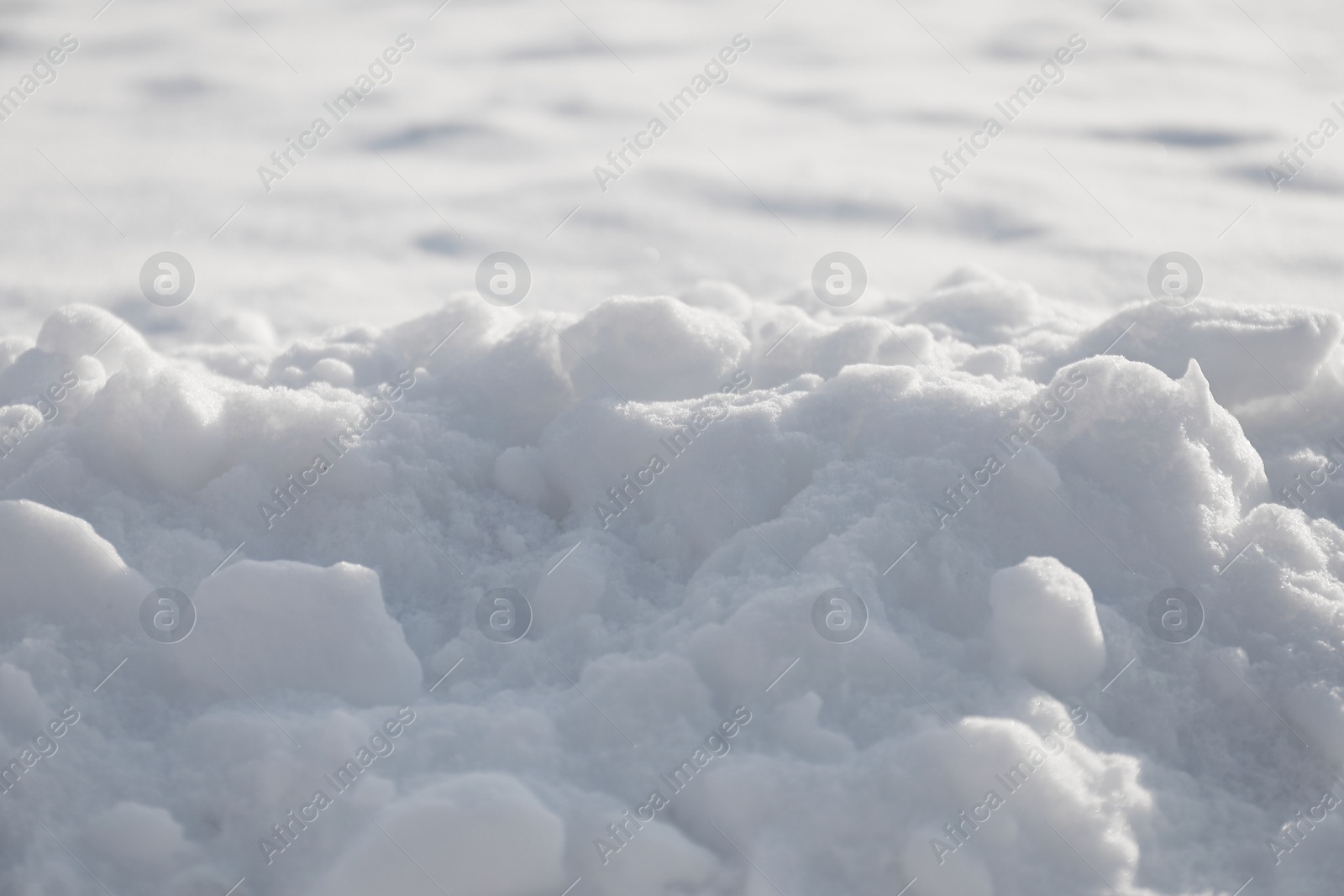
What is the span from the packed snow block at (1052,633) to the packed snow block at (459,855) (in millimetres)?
826

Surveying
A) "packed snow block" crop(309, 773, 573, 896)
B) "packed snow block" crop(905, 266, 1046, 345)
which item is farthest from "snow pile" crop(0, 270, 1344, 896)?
"packed snow block" crop(905, 266, 1046, 345)

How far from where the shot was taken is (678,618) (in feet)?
6.07

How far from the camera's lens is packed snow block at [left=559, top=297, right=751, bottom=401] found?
2377 millimetres

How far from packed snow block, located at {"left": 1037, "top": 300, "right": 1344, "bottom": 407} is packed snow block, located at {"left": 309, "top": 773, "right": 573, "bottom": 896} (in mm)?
1745

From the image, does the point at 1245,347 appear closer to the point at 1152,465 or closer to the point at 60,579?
the point at 1152,465

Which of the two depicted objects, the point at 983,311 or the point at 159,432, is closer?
the point at 159,432

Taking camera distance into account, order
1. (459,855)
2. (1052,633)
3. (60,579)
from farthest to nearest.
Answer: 1. (60,579)
2. (1052,633)
3. (459,855)

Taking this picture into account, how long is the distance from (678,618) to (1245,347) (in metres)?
1.46

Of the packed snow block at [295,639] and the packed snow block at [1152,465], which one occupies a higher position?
the packed snow block at [1152,465]

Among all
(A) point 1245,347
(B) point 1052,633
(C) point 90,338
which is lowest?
(C) point 90,338

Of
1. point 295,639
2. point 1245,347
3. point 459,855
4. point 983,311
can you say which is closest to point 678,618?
point 459,855

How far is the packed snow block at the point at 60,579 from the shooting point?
1.79 metres

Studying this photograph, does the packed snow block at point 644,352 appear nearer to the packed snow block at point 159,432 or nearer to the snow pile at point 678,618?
the snow pile at point 678,618

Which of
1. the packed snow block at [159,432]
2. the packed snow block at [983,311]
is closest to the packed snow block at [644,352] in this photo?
the packed snow block at [159,432]
